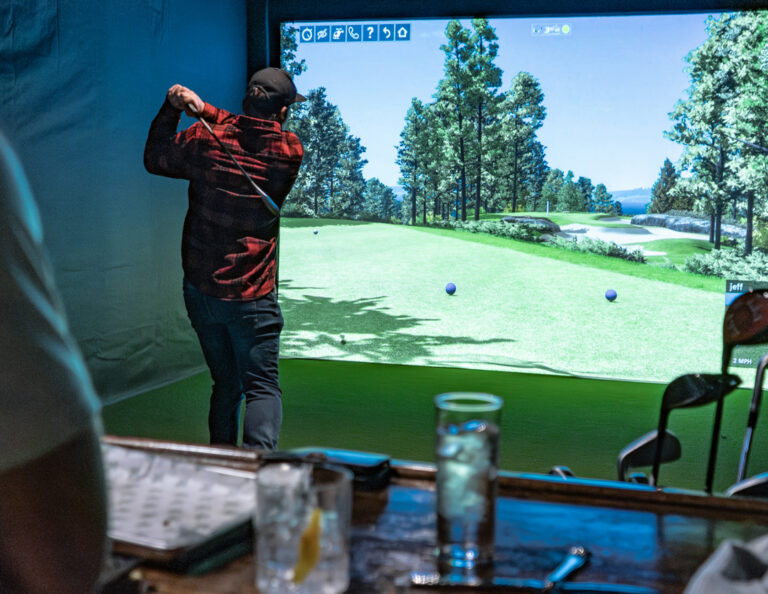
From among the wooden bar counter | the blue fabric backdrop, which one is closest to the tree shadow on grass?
the blue fabric backdrop

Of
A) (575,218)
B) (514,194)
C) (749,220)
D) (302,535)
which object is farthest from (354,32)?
(302,535)

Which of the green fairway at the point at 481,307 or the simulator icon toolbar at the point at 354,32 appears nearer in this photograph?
the green fairway at the point at 481,307

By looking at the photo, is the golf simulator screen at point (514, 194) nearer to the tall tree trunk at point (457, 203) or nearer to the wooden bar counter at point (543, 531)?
the tall tree trunk at point (457, 203)

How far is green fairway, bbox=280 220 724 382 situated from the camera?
5.75m

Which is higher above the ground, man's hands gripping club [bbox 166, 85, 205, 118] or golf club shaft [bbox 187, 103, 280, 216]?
man's hands gripping club [bbox 166, 85, 205, 118]

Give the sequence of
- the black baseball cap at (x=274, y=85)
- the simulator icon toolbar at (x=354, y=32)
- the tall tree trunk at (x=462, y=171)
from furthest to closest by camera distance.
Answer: the tall tree trunk at (x=462, y=171), the simulator icon toolbar at (x=354, y=32), the black baseball cap at (x=274, y=85)

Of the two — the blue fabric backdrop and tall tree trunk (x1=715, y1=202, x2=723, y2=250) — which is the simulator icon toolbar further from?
tall tree trunk (x1=715, y1=202, x2=723, y2=250)

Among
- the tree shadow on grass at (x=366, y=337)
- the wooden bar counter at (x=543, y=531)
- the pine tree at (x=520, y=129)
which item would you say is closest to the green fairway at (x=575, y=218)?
the pine tree at (x=520, y=129)

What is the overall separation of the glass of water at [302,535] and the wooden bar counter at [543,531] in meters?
0.05

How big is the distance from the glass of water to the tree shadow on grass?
5147 millimetres

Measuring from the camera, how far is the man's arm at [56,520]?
1.66 feet

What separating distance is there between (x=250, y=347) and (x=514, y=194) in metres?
4.39

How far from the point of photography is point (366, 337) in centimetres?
620

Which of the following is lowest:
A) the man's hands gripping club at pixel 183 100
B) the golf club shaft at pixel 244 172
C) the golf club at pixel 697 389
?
the golf club at pixel 697 389
